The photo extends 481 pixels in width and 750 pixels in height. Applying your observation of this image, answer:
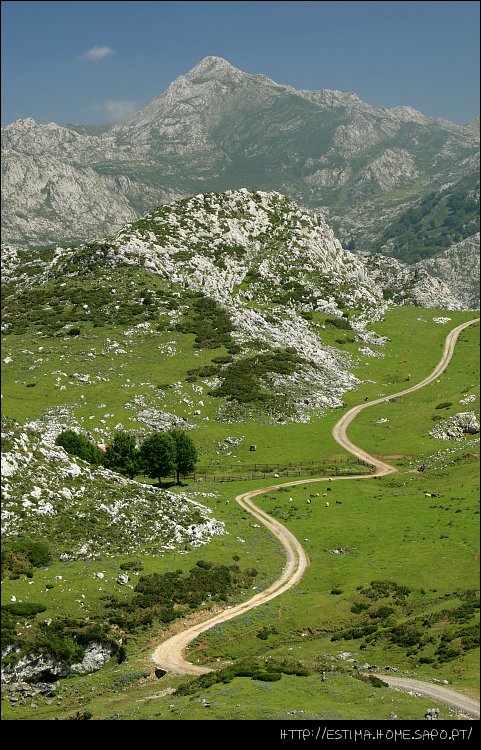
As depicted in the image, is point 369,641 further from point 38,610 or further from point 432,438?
point 432,438

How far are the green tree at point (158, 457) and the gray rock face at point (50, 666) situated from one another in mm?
54981

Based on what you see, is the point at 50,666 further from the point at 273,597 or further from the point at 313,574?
the point at 313,574

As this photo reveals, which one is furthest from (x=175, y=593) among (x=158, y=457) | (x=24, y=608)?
(x=158, y=457)

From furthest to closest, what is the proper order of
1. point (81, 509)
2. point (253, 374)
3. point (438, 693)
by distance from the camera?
point (253, 374) < point (81, 509) < point (438, 693)

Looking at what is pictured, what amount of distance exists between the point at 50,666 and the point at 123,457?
59.8m

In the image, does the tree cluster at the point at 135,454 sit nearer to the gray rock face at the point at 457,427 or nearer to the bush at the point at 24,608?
the gray rock face at the point at 457,427

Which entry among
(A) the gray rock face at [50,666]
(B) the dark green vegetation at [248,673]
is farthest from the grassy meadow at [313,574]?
(A) the gray rock face at [50,666]

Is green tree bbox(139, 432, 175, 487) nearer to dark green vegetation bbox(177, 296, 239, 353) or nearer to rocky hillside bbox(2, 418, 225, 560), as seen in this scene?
rocky hillside bbox(2, 418, 225, 560)

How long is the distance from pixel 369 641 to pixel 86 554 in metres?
27.3

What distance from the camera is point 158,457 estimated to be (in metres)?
107

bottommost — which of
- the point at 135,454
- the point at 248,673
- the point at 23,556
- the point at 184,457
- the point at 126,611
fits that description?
the point at 248,673

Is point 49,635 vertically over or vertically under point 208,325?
under

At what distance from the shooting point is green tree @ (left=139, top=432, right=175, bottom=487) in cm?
10712
